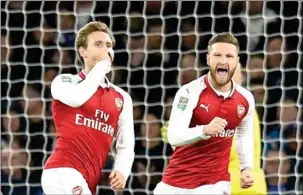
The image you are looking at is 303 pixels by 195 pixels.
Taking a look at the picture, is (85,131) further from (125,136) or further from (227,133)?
(227,133)

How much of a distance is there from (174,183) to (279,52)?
2005 millimetres

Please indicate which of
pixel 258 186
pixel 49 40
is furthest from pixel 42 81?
pixel 258 186

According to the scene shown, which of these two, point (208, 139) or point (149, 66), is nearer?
point (208, 139)

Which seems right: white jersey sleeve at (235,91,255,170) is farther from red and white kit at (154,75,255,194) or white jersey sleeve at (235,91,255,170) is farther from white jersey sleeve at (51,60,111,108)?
white jersey sleeve at (51,60,111,108)

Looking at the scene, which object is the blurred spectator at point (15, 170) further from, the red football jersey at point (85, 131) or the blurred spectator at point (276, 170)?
the red football jersey at point (85, 131)

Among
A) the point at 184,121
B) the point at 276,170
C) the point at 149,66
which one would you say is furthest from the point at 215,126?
the point at 149,66

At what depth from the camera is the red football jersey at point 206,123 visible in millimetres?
5230

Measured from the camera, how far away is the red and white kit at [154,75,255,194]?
5.26 metres

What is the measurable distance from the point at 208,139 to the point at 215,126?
0.36m

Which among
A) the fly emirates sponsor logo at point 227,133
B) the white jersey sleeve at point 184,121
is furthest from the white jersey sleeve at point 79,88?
the fly emirates sponsor logo at point 227,133

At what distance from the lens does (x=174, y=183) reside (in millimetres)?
5453

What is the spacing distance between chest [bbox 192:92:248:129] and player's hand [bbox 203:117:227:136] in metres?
0.28

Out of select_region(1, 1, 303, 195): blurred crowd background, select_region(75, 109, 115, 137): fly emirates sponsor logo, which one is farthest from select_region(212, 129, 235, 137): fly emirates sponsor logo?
select_region(1, 1, 303, 195): blurred crowd background

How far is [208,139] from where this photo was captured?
5289mm
